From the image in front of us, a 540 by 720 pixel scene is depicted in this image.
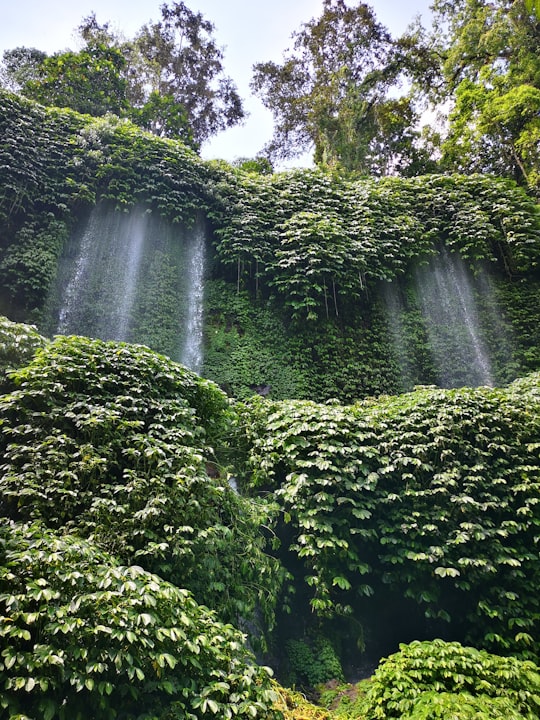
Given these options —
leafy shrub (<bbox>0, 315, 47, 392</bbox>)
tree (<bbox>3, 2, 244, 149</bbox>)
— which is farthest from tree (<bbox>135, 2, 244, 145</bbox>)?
leafy shrub (<bbox>0, 315, 47, 392</bbox>)

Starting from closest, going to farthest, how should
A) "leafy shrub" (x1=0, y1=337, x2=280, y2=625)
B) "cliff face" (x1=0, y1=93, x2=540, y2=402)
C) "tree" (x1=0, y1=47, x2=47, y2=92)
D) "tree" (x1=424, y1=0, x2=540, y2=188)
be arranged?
"leafy shrub" (x1=0, y1=337, x2=280, y2=625)
"cliff face" (x1=0, y1=93, x2=540, y2=402)
"tree" (x1=424, y1=0, x2=540, y2=188)
"tree" (x1=0, y1=47, x2=47, y2=92)

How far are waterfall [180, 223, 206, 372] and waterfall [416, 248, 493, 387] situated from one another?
5.51 metres

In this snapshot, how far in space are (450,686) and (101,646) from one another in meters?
2.93

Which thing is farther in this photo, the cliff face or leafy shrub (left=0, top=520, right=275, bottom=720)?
the cliff face

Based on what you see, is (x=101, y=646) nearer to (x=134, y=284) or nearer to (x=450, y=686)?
(x=450, y=686)

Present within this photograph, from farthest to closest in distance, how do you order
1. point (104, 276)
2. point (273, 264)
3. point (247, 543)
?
point (273, 264) → point (104, 276) → point (247, 543)

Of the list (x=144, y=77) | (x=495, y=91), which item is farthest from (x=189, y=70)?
(x=495, y=91)

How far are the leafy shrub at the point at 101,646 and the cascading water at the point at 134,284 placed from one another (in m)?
6.55

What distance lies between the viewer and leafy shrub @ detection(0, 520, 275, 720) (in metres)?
2.20

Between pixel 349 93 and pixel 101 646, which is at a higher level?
pixel 349 93

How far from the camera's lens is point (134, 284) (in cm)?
973

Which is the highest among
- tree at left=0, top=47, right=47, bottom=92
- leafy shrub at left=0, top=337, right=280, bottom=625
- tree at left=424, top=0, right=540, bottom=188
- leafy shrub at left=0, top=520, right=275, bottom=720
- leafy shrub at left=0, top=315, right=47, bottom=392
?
tree at left=0, top=47, right=47, bottom=92

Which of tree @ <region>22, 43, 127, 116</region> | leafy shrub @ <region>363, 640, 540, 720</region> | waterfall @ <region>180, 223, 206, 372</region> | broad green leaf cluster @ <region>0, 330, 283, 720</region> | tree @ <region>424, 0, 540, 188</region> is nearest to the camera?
broad green leaf cluster @ <region>0, 330, 283, 720</region>

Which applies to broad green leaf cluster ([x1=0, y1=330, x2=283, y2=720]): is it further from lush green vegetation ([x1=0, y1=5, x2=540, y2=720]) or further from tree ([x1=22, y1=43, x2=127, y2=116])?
tree ([x1=22, y1=43, x2=127, y2=116])
